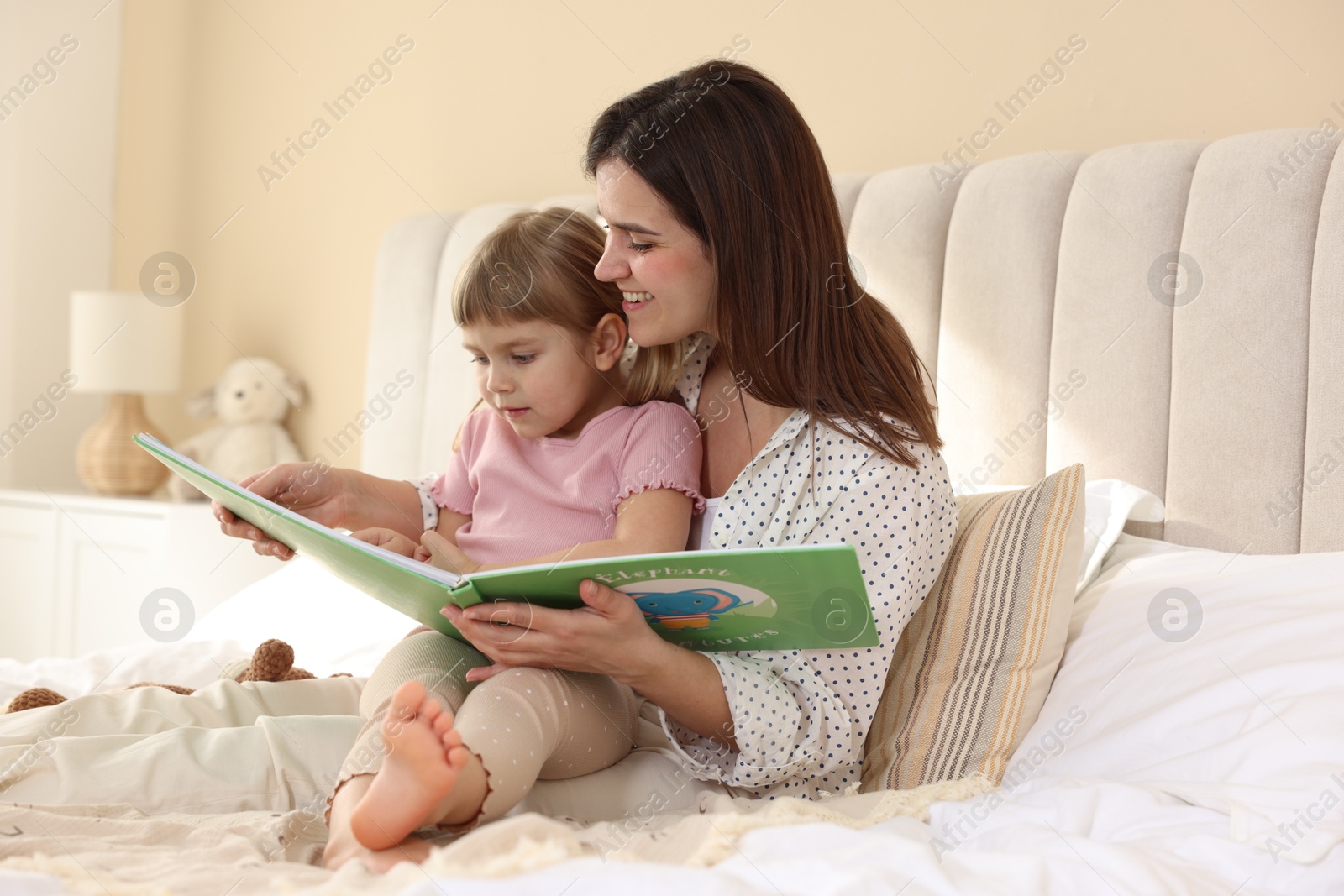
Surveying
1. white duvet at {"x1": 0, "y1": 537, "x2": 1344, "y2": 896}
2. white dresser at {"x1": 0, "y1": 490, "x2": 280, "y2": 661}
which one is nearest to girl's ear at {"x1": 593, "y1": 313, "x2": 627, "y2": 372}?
white duvet at {"x1": 0, "y1": 537, "x2": 1344, "y2": 896}

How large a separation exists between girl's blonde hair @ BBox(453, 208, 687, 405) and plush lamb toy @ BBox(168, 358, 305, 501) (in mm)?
1734

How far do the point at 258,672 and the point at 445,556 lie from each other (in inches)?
13.7

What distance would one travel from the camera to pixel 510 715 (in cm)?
93

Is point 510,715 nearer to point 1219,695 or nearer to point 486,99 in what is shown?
point 1219,695

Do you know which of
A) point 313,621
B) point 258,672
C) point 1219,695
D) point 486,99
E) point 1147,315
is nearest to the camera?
point 1219,695

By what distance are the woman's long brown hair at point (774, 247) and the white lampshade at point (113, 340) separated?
6.80 ft

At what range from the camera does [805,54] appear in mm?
2158

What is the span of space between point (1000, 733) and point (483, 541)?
0.62 m

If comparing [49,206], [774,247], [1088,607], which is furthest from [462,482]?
[49,206]

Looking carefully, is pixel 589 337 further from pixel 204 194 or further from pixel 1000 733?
pixel 204 194

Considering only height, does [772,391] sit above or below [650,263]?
below

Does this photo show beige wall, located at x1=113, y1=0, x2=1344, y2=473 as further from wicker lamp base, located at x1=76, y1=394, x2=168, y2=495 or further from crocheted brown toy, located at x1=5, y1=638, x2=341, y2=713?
crocheted brown toy, located at x1=5, y1=638, x2=341, y2=713

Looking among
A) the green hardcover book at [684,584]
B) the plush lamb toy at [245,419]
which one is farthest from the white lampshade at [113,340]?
the green hardcover book at [684,584]

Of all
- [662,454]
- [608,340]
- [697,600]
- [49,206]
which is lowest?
[697,600]
